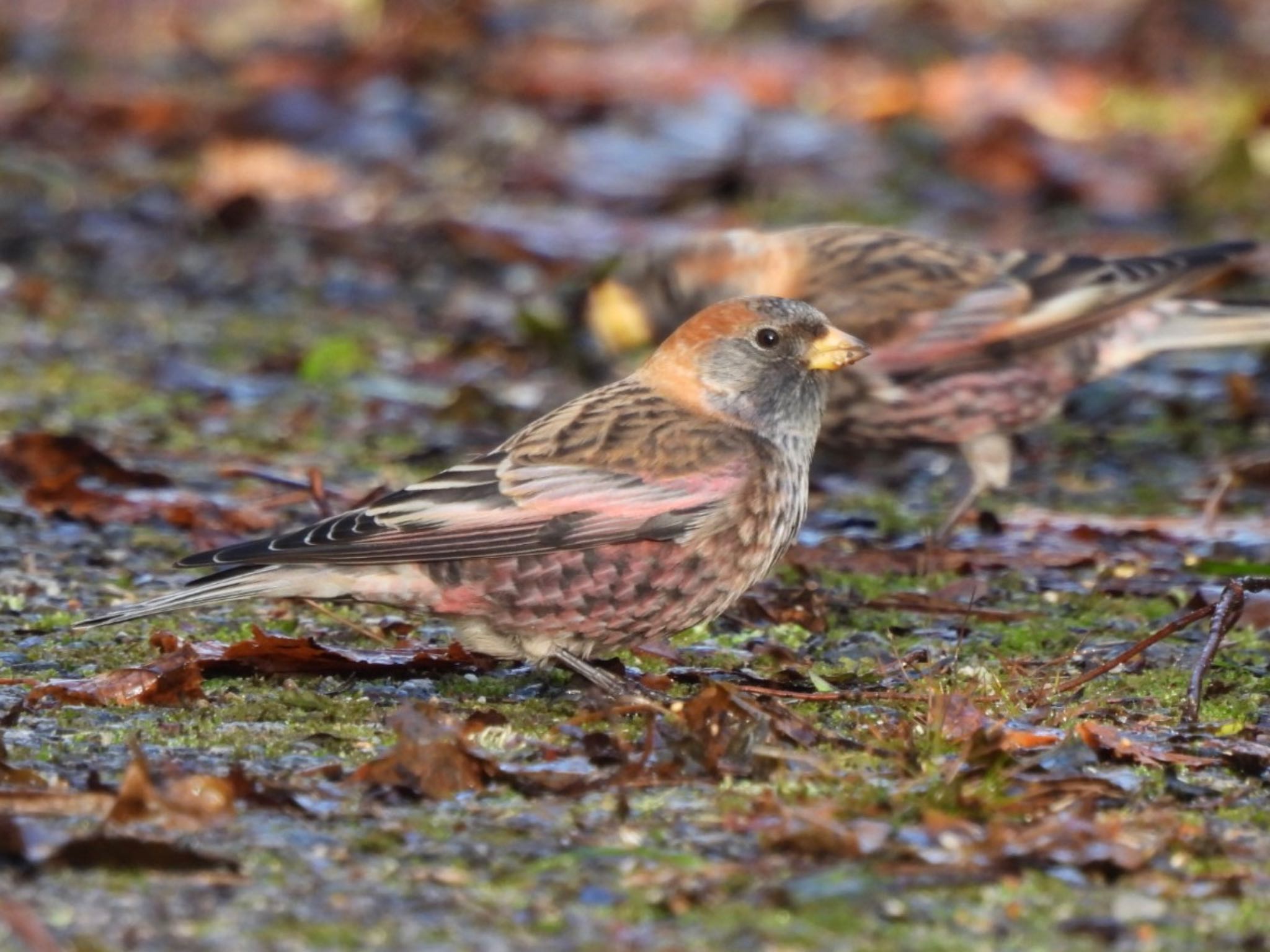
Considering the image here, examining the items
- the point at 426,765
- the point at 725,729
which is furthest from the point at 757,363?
the point at 426,765

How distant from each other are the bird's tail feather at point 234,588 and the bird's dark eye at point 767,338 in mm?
1565

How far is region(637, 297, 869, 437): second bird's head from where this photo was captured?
5.55 m

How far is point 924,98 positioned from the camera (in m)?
13.8

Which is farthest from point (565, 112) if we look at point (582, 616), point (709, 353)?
point (582, 616)

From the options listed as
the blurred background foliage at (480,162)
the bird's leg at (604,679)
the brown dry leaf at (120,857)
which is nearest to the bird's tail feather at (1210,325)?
the blurred background foliage at (480,162)

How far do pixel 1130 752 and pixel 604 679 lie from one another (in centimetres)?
128

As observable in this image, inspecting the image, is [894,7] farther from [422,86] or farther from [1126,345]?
[1126,345]

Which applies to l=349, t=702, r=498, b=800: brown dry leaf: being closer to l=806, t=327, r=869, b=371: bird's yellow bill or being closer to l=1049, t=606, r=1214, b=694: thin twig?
l=1049, t=606, r=1214, b=694: thin twig

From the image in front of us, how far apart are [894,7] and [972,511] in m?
9.94

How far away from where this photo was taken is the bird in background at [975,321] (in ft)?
24.9

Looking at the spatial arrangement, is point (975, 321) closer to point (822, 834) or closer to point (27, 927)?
point (822, 834)

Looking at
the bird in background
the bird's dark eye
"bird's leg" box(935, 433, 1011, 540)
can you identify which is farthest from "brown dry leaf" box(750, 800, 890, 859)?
the bird in background

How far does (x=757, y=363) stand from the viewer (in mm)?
5652

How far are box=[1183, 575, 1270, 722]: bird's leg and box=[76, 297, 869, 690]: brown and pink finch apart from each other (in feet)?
3.65
